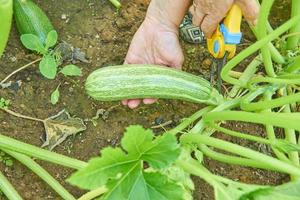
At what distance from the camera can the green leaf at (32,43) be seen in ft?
10.4

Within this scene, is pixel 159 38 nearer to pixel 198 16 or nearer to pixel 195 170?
pixel 198 16

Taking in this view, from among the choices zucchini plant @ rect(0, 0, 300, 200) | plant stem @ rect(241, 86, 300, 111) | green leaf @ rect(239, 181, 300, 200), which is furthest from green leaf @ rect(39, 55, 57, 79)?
green leaf @ rect(239, 181, 300, 200)

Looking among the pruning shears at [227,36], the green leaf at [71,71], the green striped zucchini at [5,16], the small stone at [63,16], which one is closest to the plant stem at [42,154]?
the green striped zucchini at [5,16]

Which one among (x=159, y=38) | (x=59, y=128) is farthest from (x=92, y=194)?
(x=159, y=38)

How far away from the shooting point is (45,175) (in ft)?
9.41

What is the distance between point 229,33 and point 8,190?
1.18m

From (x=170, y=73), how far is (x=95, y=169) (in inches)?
45.5

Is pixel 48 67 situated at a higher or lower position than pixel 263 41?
lower

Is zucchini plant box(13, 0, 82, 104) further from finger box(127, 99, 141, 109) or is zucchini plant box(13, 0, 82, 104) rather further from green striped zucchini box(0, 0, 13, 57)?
green striped zucchini box(0, 0, 13, 57)

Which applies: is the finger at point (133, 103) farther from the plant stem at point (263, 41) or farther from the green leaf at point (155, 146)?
the green leaf at point (155, 146)

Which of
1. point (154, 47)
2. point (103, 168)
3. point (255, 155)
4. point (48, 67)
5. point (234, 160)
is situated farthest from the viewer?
point (154, 47)

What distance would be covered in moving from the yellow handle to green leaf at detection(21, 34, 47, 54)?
906mm

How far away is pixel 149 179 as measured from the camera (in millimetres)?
1992

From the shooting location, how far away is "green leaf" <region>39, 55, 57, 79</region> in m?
3.09
